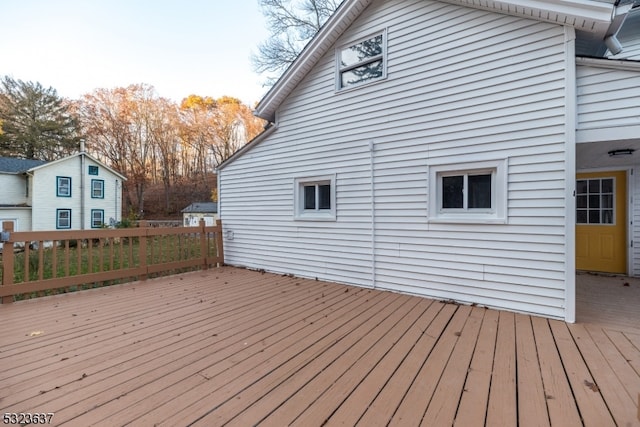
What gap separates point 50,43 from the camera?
1102 centimetres

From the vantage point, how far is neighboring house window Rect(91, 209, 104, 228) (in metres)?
16.7

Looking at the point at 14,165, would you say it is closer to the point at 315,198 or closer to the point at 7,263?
the point at 7,263

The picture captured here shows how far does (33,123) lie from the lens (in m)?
21.6

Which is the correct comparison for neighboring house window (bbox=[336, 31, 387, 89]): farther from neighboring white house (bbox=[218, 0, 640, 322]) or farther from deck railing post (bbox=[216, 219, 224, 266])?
deck railing post (bbox=[216, 219, 224, 266])

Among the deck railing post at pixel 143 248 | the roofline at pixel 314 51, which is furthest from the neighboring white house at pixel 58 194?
the roofline at pixel 314 51

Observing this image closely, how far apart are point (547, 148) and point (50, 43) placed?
52.5ft

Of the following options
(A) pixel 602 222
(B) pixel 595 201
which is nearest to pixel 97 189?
(B) pixel 595 201

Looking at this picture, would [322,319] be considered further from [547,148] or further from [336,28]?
[336,28]

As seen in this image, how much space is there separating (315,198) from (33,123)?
2711 centimetres

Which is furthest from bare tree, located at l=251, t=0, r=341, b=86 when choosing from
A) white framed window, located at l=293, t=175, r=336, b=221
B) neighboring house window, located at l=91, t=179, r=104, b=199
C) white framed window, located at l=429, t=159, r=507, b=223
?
neighboring house window, located at l=91, t=179, r=104, b=199

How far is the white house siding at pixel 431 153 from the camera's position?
11.8 ft

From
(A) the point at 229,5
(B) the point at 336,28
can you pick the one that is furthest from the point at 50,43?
(B) the point at 336,28

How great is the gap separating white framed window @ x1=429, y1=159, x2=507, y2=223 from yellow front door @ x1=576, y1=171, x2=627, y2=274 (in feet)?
12.1

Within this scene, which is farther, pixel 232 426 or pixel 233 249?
pixel 233 249
